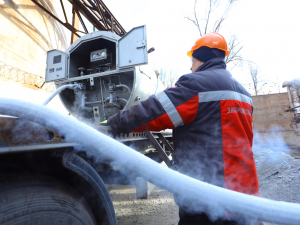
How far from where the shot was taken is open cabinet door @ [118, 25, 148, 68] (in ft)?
9.04

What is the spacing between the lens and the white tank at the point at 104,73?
2.86m

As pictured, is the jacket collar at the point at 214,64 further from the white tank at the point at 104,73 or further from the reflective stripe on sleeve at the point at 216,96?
the white tank at the point at 104,73

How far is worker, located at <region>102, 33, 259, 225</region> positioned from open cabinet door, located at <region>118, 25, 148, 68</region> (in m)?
1.57

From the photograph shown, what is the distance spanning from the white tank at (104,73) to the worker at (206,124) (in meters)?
1.61

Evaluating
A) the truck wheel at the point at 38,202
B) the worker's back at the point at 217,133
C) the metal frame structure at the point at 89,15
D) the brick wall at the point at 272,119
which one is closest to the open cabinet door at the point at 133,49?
the worker's back at the point at 217,133

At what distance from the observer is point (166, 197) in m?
Answer: 3.75

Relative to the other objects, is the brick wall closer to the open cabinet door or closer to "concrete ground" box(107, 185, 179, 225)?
"concrete ground" box(107, 185, 179, 225)

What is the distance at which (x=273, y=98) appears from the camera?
1213 centimetres

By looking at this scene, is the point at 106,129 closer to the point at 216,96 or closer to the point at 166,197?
the point at 216,96

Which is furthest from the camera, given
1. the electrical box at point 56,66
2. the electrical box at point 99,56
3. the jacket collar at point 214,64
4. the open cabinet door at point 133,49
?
the electrical box at point 99,56

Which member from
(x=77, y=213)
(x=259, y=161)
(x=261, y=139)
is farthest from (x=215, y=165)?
(x=261, y=139)

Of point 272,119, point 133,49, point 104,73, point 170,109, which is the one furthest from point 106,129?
point 272,119

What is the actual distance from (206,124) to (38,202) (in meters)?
1.11

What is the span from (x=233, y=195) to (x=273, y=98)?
13.8 meters
